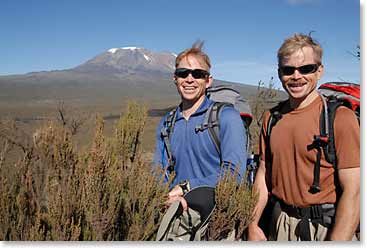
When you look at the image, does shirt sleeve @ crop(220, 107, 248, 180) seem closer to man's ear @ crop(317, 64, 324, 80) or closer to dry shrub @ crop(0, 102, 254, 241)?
dry shrub @ crop(0, 102, 254, 241)

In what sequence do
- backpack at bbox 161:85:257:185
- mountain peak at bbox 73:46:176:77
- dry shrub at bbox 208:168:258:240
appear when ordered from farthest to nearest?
mountain peak at bbox 73:46:176:77, backpack at bbox 161:85:257:185, dry shrub at bbox 208:168:258:240

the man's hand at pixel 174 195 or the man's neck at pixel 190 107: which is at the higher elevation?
the man's neck at pixel 190 107

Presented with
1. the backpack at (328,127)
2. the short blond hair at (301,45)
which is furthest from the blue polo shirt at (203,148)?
the short blond hair at (301,45)

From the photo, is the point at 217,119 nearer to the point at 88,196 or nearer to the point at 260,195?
the point at 260,195

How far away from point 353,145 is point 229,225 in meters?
0.63

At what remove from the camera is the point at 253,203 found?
2.08 metres

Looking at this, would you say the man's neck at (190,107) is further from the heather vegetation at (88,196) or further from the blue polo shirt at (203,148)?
the heather vegetation at (88,196)

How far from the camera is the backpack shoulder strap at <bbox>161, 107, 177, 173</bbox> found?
7.18ft

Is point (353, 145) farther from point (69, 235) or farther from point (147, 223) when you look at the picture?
point (69, 235)

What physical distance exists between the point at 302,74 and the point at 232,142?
411 millimetres

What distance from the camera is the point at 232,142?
6.47 feet

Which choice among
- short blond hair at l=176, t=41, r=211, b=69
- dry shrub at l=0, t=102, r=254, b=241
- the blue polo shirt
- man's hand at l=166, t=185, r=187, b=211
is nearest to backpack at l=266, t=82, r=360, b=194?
the blue polo shirt

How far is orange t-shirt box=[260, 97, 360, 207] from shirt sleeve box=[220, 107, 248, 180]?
152 mm

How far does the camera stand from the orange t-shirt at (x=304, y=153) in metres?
1.78
